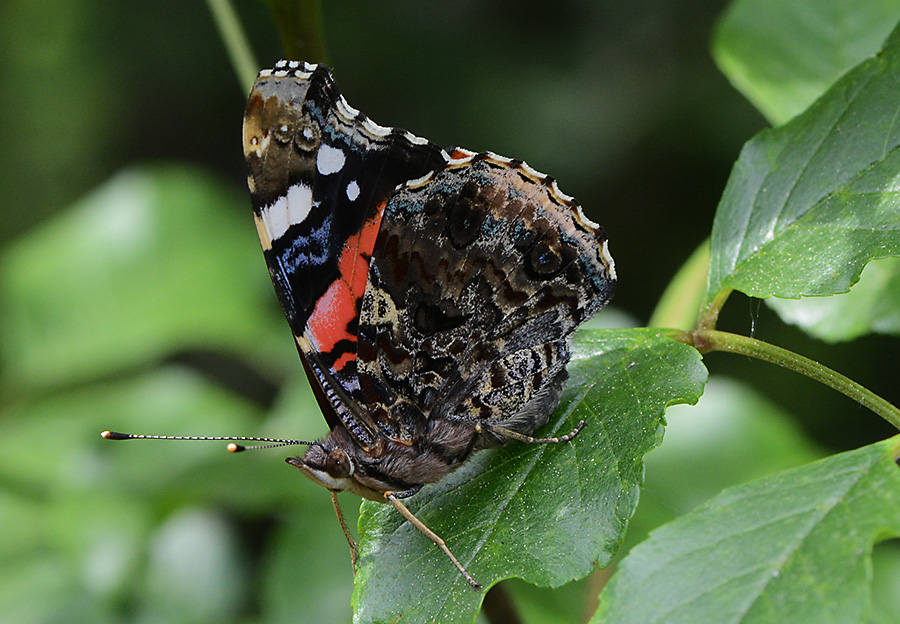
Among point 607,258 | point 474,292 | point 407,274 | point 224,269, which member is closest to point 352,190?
point 407,274

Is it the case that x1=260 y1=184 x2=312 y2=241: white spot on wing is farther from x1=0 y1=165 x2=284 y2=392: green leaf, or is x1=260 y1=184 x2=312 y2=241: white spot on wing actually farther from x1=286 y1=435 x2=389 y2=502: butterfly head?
x1=0 y1=165 x2=284 y2=392: green leaf

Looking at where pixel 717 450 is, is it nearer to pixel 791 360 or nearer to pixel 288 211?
pixel 791 360

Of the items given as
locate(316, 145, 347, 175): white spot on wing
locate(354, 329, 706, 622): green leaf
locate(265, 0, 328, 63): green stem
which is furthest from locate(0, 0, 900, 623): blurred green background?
locate(265, 0, 328, 63): green stem

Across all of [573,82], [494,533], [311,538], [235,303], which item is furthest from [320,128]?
[573,82]

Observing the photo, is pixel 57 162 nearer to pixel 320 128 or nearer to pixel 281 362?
pixel 281 362

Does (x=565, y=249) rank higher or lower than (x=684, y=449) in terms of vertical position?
higher

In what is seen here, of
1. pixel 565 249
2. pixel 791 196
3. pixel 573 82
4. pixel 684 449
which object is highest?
pixel 791 196

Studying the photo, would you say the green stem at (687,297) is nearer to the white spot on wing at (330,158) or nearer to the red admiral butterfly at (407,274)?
the red admiral butterfly at (407,274)
